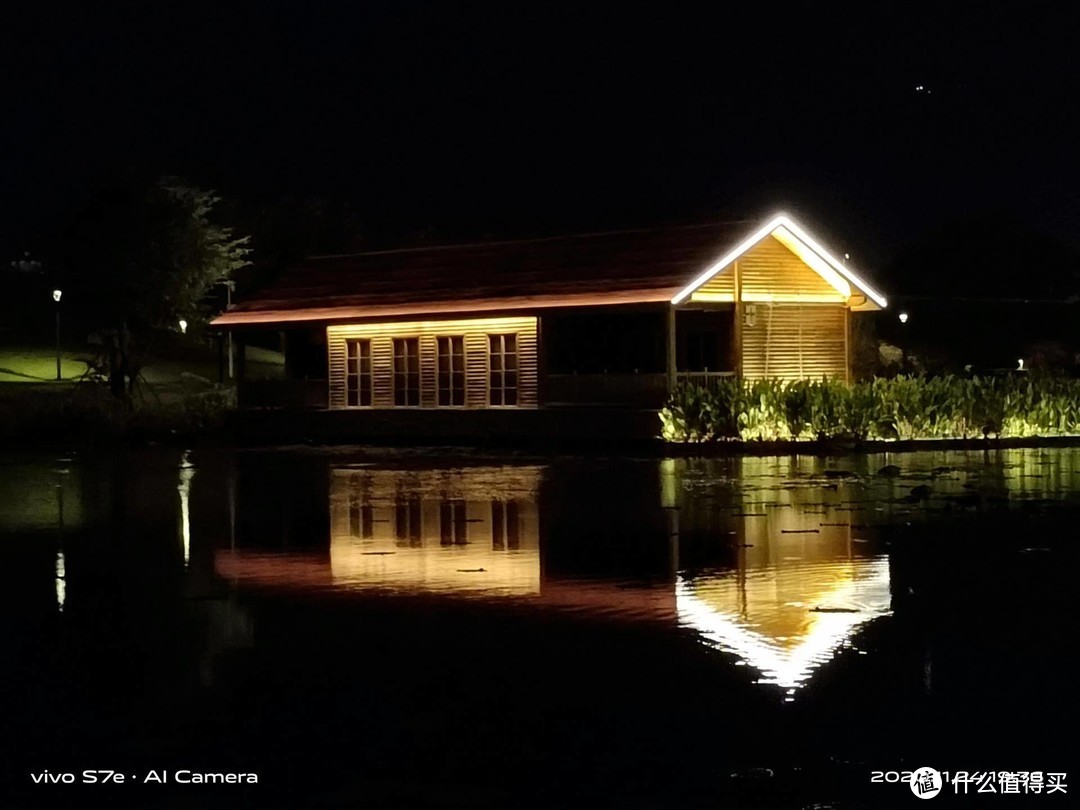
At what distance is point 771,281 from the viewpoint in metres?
44.2

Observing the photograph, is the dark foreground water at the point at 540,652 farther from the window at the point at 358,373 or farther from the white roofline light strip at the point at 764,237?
the window at the point at 358,373

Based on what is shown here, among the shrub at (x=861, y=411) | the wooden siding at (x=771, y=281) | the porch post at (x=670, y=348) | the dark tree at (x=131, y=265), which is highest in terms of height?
the dark tree at (x=131, y=265)

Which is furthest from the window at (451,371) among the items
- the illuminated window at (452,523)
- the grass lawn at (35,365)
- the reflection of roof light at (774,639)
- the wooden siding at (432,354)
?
the reflection of roof light at (774,639)

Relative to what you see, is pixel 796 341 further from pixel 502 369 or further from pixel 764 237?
pixel 502 369

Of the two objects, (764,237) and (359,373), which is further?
(359,373)

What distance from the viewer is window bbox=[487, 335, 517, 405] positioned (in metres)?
44.8

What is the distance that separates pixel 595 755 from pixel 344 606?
5341 mm

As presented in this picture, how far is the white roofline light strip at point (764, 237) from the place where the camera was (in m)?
40.3

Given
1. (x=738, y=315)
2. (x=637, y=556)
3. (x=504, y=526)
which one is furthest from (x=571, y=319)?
(x=637, y=556)

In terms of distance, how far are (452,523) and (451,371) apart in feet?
84.3

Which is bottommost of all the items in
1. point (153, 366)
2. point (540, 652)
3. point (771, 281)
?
point (540, 652)

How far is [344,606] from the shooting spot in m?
13.5

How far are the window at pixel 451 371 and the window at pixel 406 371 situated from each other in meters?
0.72

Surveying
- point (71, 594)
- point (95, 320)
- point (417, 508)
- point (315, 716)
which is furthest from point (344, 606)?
point (95, 320)
